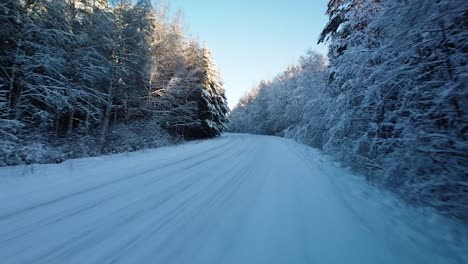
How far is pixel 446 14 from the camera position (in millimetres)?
3467

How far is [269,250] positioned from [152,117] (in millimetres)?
16330

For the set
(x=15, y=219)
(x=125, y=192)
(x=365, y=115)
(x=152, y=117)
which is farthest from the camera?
(x=152, y=117)

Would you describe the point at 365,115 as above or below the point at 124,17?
below

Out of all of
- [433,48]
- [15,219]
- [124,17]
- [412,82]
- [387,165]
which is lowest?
[15,219]

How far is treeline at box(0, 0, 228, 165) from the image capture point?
863 centimetres

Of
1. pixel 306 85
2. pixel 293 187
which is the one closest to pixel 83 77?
pixel 293 187

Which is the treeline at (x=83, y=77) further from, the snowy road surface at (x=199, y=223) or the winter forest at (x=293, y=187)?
the snowy road surface at (x=199, y=223)

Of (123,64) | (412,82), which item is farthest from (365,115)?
(123,64)

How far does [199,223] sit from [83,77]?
35.0 ft

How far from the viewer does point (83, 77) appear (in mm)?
11242

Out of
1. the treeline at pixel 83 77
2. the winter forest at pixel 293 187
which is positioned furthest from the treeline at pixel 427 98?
the treeline at pixel 83 77

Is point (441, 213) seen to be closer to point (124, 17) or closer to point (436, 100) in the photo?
point (436, 100)

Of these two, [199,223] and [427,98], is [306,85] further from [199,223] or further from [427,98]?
[199,223]

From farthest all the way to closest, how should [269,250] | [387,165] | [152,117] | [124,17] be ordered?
[152,117] < [124,17] < [387,165] < [269,250]
